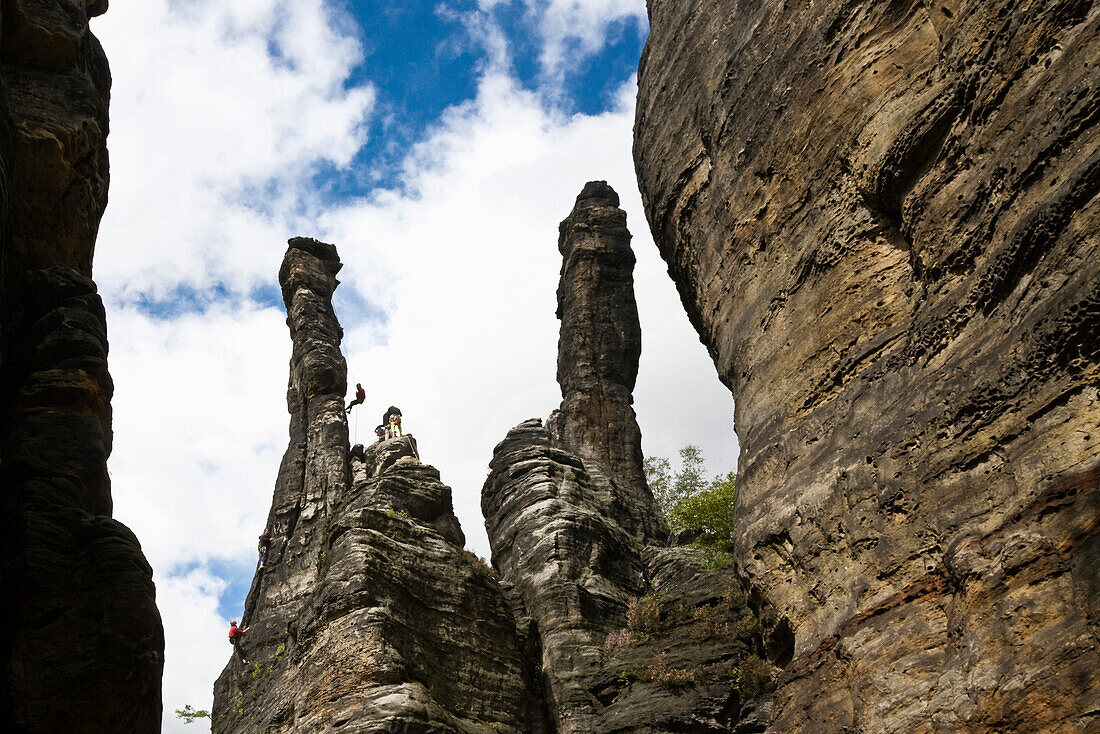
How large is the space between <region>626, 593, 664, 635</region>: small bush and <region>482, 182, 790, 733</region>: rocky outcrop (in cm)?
4

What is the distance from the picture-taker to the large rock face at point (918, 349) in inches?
368

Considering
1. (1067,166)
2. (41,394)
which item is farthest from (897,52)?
(41,394)

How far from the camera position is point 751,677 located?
789 inches

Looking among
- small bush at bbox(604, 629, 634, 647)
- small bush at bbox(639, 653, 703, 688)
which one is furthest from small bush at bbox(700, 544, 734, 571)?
small bush at bbox(639, 653, 703, 688)

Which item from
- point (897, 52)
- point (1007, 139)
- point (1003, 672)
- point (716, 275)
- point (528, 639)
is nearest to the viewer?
point (1003, 672)

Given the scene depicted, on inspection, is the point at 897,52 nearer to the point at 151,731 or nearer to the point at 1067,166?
the point at 1067,166

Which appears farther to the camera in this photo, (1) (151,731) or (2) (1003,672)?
(1) (151,731)

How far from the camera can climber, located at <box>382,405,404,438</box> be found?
43.7m

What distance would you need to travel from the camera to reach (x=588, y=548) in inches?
1133

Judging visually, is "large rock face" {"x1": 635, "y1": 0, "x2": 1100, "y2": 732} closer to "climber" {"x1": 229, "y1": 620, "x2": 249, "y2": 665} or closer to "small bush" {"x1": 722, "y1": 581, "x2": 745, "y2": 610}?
"small bush" {"x1": 722, "y1": 581, "x2": 745, "y2": 610}

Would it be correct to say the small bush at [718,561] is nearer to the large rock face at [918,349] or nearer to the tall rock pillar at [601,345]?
the tall rock pillar at [601,345]

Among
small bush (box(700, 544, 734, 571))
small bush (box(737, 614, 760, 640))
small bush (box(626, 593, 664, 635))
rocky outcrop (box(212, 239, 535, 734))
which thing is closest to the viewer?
rocky outcrop (box(212, 239, 535, 734))

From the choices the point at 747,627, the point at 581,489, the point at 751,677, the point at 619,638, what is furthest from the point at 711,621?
the point at 581,489

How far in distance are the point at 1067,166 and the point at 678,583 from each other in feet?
62.3
